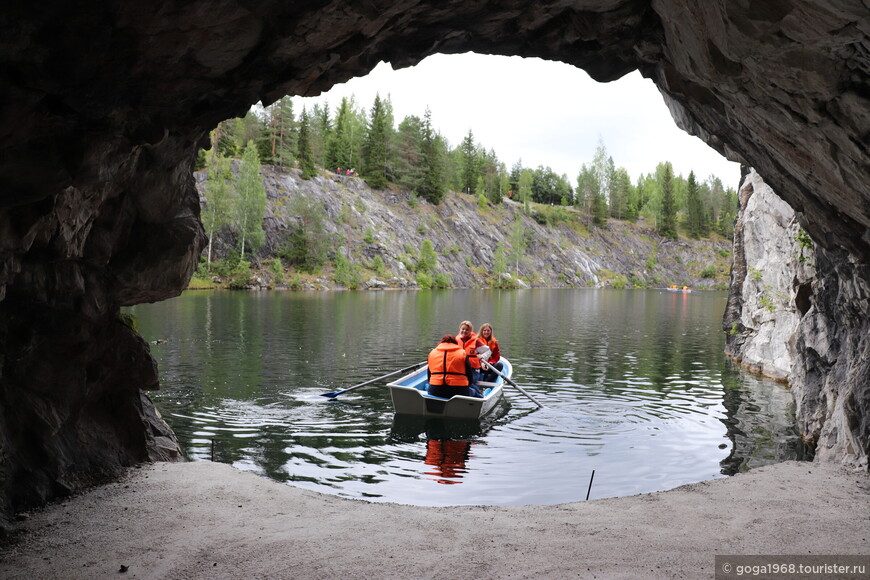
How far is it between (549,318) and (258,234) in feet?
122

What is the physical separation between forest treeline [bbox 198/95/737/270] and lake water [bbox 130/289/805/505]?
39.7 metres

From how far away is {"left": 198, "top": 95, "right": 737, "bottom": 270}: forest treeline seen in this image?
221 feet

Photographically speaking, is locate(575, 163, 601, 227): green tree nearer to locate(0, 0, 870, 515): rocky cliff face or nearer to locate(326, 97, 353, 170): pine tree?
locate(326, 97, 353, 170): pine tree

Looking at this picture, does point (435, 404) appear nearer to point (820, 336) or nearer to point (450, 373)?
point (450, 373)

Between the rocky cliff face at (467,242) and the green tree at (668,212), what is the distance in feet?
5.45

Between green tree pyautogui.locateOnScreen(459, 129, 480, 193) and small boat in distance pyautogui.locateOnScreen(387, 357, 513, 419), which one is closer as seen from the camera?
small boat in distance pyautogui.locateOnScreen(387, 357, 513, 419)

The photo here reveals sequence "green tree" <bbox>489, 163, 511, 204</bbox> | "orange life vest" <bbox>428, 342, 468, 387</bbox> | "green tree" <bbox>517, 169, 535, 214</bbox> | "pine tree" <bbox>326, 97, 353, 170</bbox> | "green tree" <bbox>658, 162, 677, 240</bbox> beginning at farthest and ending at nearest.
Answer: "green tree" <bbox>658, 162, 677, 240</bbox>, "green tree" <bbox>517, 169, 535, 214</bbox>, "green tree" <bbox>489, 163, 511, 204</bbox>, "pine tree" <bbox>326, 97, 353, 170</bbox>, "orange life vest" <bbox>428, 342, 468, 387</bbox>

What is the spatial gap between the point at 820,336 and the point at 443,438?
7.67 metres

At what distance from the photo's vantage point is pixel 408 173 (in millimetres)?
100812

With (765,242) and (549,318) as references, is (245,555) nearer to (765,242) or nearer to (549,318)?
(765,242)

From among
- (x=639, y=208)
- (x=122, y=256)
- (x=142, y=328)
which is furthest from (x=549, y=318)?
(x=639, y=208)

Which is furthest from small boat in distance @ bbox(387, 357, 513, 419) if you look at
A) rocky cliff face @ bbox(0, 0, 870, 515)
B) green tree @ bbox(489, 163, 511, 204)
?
green tree @ bbox(489, 163, 511, 204)

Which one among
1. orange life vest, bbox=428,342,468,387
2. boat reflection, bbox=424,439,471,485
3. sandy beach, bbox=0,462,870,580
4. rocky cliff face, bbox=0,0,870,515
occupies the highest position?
rocky cliff face, bbox=0,0,870,515

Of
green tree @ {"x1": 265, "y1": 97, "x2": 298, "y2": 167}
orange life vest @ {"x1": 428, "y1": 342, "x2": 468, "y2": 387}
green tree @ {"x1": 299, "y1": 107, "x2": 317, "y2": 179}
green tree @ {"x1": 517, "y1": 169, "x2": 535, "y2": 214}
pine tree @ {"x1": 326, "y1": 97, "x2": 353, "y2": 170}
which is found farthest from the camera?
green tree @ {"x1": 517, "y1": 169, "x2": 535, "y2": 214}
